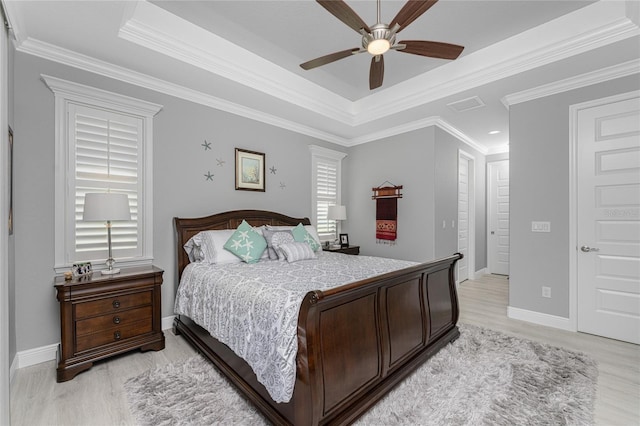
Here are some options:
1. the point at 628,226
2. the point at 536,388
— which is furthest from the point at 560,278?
the point at 536,388

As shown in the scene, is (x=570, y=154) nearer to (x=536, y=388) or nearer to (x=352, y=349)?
(x=536, y=388)

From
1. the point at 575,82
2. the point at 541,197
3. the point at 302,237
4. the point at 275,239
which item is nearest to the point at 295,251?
the point at 275,239

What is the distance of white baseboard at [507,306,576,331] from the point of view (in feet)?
10.4

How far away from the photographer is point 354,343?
1770 mm

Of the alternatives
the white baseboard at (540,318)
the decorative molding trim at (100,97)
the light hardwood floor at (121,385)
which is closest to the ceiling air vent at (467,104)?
the white baseboard at (540,318)

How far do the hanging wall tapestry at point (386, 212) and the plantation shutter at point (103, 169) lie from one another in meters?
3.45

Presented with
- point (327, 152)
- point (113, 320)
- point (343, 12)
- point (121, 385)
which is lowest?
point (121, 385)

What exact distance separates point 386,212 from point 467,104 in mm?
1932

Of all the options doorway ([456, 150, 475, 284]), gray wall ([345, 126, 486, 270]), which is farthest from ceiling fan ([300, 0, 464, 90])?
doorway ([456, 150, 475, 284])

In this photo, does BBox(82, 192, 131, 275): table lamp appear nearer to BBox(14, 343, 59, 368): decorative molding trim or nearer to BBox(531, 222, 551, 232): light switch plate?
BBox(14, 343, 59, 368): decorative molding trim

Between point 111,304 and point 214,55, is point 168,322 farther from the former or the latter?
point 214,55

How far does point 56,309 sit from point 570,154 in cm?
539

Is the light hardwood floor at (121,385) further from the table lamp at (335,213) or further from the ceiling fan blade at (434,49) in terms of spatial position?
the ceiling fan blade at (434,49)

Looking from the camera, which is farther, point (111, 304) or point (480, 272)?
point (480, 272)
